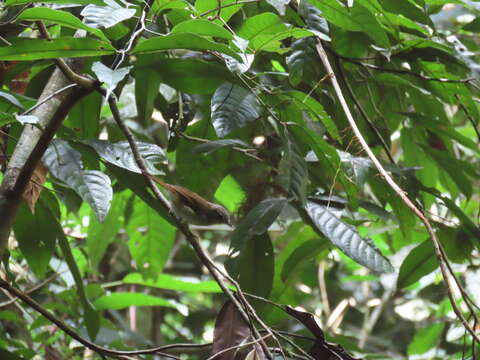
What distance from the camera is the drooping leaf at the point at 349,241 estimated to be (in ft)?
2.37

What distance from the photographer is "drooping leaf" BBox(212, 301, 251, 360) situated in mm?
590

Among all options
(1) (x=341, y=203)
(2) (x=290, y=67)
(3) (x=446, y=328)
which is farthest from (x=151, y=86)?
(3) (x=446, y=328)

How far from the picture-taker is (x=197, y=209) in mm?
602

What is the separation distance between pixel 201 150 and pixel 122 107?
0.50m

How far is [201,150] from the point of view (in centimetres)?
74

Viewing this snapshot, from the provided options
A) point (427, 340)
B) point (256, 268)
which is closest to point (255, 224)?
point (256, 268)

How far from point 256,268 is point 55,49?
41 centimetres

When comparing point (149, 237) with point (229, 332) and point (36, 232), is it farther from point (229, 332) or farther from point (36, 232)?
point (229, 332)

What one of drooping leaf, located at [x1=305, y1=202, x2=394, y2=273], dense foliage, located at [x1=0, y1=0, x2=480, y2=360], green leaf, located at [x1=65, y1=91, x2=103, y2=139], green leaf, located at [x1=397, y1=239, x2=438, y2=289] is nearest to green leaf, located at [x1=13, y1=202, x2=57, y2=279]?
dense foliage, located at [x1=0, y1=0, x2=480, y2=360]

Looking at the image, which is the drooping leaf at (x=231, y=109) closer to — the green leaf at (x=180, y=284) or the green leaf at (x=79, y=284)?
the green leaf at (x=79, y=284)

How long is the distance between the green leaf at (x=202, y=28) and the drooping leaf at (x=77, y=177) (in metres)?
0.16

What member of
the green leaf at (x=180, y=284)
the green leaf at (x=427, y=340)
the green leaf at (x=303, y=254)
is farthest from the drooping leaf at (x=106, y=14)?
the green leaf at (x=427, y=340)

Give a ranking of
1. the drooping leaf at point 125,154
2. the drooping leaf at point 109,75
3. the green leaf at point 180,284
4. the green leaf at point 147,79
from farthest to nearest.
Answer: the green leaf at point 180,284 < the green leaf at point 147,79 < the drooping leaf at point 125,154 < the drooping leaf at point 109,75

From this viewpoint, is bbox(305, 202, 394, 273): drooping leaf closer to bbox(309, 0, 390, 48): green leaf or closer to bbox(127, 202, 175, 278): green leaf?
bbox(309, 0, 390, 48): green leaf
